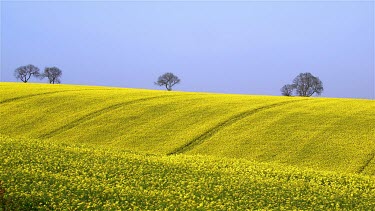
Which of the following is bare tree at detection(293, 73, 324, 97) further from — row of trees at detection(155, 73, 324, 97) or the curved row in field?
the curved row in field

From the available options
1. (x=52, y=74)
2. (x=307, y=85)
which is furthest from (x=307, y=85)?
(x=52, y=74)

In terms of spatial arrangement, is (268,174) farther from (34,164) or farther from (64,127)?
(64,127)

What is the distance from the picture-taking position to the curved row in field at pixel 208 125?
89.6 ft

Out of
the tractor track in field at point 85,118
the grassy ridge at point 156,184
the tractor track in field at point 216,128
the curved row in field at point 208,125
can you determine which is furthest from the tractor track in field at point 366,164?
the tractor track in field at point 85,118

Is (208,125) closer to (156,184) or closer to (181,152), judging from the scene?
(181,152)

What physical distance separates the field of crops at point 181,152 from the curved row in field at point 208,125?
7 cm

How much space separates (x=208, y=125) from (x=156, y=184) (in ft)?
52.5

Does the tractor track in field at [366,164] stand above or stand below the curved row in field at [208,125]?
below

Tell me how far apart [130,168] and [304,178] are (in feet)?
22.8

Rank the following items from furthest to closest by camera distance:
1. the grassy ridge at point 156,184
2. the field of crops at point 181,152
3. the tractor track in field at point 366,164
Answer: the tractor track in field at point 366,164, the field of crops at point 181,152, the grassy ridge at point 156,184

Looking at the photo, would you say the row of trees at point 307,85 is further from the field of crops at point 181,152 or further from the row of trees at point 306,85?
the field of crops at point 181,152

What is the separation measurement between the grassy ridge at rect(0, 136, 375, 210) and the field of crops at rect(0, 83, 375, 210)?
4 centimetres

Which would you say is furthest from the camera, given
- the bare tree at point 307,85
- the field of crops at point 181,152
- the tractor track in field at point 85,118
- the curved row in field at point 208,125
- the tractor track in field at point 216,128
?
the bare tree at point 307,85

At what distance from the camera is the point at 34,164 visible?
59.5 feet
